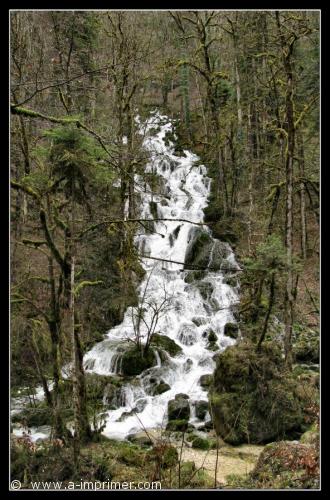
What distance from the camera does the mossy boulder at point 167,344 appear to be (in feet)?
46.5

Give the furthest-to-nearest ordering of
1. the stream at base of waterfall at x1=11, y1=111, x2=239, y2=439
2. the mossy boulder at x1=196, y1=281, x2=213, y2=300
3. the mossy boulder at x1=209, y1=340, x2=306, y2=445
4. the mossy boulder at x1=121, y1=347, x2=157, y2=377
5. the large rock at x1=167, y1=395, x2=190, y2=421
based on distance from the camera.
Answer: the mossy boulder at x1=196, y1=281, x2=213, y2=300
the mossy boulder at x1=121, y1=347, x2=157, y2=377
the stream at base of waterfall at x1=11, y1=111, x2=239, y2=439
the large rock at x1=167, y1=395, x2=190, y2=421
the mossy boulder at x1=209, y1=340, x2=306, y2=445

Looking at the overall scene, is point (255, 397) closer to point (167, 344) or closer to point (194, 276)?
point (167, 344)

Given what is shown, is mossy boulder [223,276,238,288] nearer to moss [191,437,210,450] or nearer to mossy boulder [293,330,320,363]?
mossy boulder [293,330,320,363]

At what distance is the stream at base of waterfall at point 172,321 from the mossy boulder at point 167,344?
201mm

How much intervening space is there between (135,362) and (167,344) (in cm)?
146

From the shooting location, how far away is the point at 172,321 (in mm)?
15750

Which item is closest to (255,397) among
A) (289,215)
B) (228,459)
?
(228,459)

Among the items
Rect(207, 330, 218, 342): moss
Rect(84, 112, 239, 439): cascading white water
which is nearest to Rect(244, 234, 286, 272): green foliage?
Rect(84, 112, 239, 439): cascading white water

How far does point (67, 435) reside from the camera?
24.7 feet

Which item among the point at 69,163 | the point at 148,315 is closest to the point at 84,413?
the point at 69,163

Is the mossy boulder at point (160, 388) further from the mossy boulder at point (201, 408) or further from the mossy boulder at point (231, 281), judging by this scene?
the mossy boulder at point (231, 281)

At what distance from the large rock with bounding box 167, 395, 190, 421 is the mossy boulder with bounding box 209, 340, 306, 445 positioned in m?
0.93

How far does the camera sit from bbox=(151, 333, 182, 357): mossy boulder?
1418 cm
